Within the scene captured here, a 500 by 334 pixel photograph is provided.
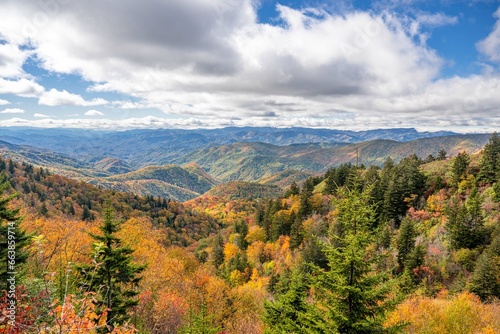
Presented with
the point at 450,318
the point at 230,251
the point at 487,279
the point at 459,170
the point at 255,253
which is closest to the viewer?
the point at 450,318

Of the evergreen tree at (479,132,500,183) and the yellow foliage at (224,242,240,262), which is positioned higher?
the evergreen tree at (479,132,500,183)

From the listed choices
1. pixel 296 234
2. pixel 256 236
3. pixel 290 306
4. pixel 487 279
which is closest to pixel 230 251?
pixel 256 236

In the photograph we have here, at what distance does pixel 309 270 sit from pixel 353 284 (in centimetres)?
4601

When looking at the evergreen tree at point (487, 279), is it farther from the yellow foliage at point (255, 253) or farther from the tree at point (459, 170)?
the yellow foliage at point (255, 253)

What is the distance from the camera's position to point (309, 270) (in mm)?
56406

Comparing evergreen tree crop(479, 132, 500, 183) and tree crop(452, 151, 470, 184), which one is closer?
evergreen tree crop(479, 132, 500, 183)

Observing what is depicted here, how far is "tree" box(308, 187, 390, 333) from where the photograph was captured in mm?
13008

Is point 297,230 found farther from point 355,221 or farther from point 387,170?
point 355,221

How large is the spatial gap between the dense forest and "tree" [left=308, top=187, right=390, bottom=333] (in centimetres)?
6

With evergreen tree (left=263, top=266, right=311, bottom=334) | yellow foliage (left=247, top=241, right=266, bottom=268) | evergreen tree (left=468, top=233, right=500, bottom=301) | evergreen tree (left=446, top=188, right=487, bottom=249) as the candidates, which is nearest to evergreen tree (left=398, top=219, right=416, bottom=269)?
evergreen tree (left=446, top=188, right=487, bottom=249)

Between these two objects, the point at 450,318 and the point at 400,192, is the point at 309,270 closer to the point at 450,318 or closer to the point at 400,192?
the point at 450,318

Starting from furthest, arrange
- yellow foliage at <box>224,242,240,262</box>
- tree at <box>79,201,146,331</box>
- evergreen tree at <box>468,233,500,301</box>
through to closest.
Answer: yellow foliage at <box>224,242,240,262</box>, evergreen tree at <box>468,233,500,301</box>, tree at <box>79,201,146,331</box>

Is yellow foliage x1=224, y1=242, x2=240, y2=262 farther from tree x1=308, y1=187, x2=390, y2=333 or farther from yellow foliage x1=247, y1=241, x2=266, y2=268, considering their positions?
tree x1=308, y1=187, x2=390, y2=333

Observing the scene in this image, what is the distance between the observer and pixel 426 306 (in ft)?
118
